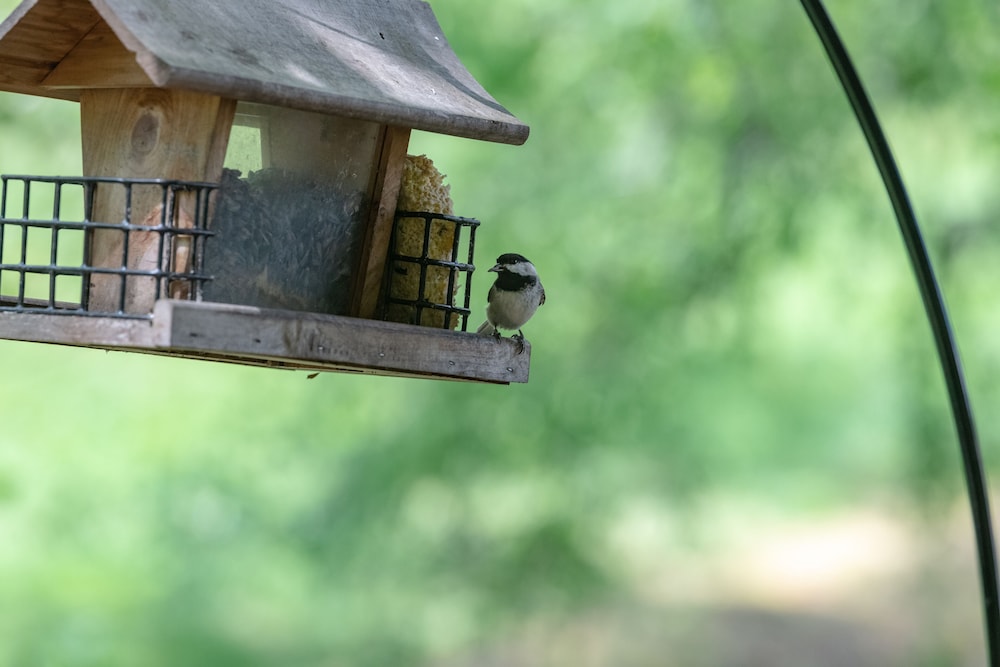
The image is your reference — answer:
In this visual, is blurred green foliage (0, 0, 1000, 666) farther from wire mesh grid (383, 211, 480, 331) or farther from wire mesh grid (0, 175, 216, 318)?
wire mesh grid (383, 211, 480, 331)

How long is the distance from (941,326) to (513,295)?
3.73 ft

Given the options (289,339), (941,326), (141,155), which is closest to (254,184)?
(141,155)

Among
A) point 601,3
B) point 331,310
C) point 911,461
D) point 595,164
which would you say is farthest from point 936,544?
point 331,310

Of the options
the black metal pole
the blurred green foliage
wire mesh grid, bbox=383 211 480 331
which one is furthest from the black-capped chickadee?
the blurred green foliage

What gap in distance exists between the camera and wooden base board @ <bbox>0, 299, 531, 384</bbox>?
2434 mm

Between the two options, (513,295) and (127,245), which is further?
(513,295)

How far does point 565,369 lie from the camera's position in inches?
315

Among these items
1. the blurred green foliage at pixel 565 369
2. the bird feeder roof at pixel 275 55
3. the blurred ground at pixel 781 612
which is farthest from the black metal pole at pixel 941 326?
the blurred ground at pixel 781 612

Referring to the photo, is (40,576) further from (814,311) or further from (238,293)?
(814,311)

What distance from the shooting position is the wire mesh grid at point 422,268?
121 inches

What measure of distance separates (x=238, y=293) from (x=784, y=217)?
536cm

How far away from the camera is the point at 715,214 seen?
26.0 feet

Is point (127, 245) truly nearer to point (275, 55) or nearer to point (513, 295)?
point (275, 55)

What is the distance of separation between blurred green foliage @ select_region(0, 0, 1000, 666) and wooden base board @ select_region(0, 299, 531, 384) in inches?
184
